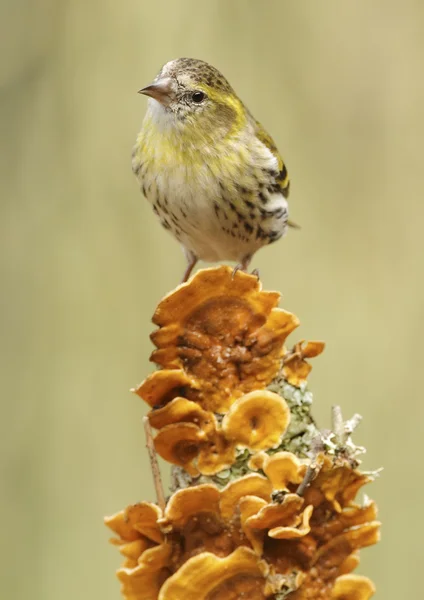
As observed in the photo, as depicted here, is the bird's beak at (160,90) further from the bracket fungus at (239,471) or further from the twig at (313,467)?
the twig at (313,467)

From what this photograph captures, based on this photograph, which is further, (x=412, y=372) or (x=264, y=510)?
(x=412, y=372)

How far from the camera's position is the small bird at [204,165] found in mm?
2119

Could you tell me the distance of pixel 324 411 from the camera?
300cm

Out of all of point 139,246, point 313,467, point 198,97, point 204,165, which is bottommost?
point 313,467

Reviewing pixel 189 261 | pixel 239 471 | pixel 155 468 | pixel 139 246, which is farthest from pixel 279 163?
pixel 155 468

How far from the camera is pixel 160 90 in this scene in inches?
78.9

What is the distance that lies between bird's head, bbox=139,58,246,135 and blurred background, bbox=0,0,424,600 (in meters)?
0.89

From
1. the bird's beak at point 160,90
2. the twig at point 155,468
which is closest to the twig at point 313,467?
the twig at point 155,468

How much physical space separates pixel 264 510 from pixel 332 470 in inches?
4.2

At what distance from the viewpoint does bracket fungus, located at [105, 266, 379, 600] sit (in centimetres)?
126

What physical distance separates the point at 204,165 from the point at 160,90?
0.23m

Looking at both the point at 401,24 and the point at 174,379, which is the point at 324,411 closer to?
the point at 401,24

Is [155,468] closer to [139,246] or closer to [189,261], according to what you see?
[189,261]

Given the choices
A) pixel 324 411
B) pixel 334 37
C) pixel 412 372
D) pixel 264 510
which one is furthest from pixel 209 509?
pixel 334 37
